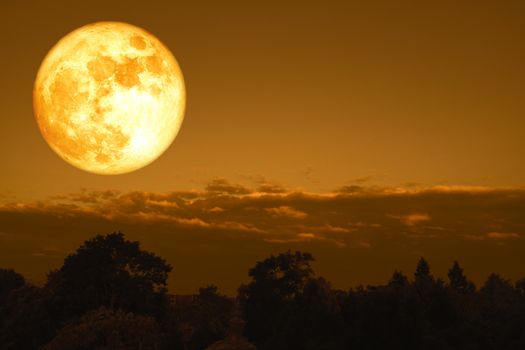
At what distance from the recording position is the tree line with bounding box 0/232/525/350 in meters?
52.0

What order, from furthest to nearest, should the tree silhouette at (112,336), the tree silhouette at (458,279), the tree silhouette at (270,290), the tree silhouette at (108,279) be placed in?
the tree silhouette at (458,279) < the tree silhouette at (270,290) < the tree silhouette at (108,279) < the tree silhouette at (112,336)

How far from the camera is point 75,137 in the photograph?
128 feet

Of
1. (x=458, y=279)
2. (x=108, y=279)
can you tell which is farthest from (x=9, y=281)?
(x=458, y=279)

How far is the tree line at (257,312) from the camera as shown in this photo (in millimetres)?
52000

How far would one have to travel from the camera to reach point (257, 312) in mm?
91312

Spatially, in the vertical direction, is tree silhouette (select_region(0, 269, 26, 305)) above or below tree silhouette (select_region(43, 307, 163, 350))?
above

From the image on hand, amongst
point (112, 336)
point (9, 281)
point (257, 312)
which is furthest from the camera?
point (9, 281)

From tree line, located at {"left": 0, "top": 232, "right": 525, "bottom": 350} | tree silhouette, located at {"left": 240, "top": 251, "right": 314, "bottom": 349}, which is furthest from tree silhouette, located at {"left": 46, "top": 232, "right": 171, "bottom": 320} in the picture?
Result: tree silhouette, located at {"left": 240, "top": 251, "right": 314, "bottom": 349}

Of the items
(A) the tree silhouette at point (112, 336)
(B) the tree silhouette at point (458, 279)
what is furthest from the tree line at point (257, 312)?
(B) the tree silhouette at point (458, 279)

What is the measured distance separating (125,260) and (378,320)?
35.5 meters

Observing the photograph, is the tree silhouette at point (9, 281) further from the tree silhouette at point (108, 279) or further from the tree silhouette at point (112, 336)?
the tree silhouette at point (112, 336)

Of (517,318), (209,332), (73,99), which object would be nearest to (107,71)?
(73,99)

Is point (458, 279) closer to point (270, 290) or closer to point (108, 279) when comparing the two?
point (270, 290)

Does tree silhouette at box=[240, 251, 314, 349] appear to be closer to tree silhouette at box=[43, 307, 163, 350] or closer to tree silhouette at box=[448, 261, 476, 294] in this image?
tree silhouette at box=[43, 307, 163, 350]
